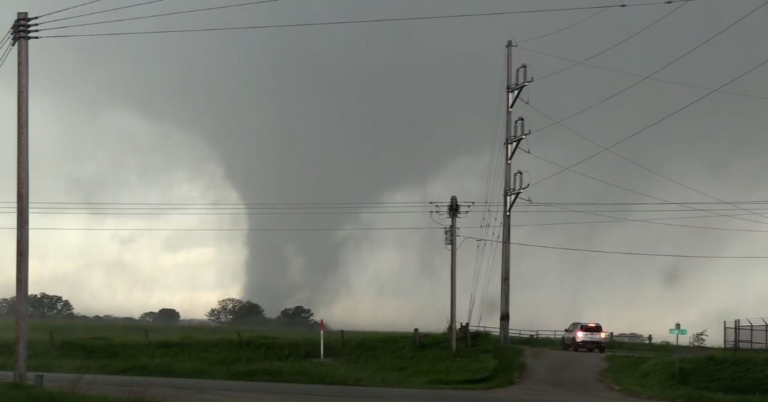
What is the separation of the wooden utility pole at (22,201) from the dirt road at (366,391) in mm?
2060

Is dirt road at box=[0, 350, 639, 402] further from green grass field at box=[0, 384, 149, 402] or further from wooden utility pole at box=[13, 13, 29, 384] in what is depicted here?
wooden utility pole at box=[13, 13, 29, 384]

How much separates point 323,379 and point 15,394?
757 inches

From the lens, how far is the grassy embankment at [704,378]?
34500 mm

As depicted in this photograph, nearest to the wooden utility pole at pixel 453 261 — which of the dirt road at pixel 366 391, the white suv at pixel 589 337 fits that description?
the dirt road at pixel 366 391

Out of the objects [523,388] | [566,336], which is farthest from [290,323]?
[523,388]

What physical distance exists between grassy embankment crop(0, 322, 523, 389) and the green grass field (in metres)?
17.3

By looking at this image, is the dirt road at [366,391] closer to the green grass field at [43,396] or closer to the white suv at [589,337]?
the green grass field at [43,396]

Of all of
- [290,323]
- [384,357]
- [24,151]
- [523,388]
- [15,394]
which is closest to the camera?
[15,394]

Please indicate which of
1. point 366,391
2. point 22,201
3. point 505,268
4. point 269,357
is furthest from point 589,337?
point 22,201

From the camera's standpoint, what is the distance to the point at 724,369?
36.6 m

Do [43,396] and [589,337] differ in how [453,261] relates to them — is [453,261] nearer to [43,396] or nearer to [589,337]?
[589,337]

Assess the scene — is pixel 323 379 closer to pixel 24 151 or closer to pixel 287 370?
pixel 287 370

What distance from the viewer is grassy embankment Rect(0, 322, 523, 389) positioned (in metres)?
39.8

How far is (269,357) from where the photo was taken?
49938mm
